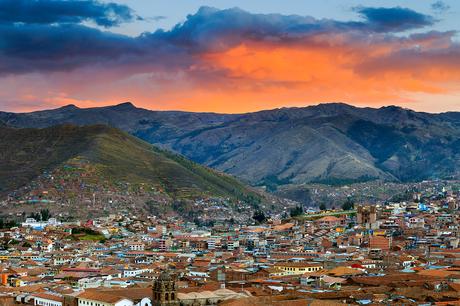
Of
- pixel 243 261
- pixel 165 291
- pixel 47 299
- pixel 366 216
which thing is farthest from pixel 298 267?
pixel 366 216

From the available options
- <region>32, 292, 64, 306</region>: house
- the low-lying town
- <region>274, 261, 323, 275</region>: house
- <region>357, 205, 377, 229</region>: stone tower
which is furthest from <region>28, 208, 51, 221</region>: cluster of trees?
<region>32, 292, 64, 306</region>: house

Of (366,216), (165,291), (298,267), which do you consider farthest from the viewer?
(366,216)

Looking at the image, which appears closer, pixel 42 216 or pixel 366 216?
pixel 366 216

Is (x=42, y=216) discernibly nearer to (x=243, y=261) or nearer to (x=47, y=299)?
(x=243, y=261)

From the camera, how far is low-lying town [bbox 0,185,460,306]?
7450cm

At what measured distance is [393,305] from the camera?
66.6m

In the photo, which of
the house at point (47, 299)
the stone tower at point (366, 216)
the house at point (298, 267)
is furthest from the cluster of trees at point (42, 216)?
the house at point (47, 299)

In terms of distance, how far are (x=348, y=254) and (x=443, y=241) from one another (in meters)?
24.0

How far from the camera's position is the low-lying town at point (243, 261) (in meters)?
74.5

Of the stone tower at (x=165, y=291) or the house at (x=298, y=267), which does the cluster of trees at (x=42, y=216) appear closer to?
the house at (x=298, y=267)

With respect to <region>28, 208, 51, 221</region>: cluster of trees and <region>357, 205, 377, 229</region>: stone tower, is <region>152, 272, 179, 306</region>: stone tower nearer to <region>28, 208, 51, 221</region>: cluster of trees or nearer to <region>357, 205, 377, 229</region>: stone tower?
<region>357, 205, 377, 229</region>: stone tower

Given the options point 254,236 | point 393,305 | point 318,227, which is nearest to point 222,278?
point 393,305

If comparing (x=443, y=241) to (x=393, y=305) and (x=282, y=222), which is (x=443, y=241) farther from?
(x=393, y=305)

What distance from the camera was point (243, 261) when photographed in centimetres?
12081
